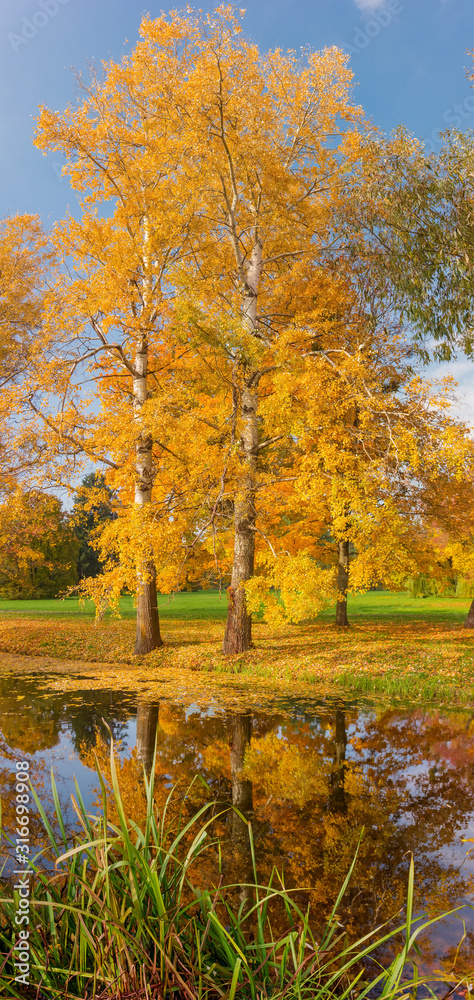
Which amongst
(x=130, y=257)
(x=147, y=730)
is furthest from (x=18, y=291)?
(x=147, y=730)

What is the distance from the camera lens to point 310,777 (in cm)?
624

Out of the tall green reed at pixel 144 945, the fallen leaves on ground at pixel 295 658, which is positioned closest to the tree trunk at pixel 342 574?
the fallen leaves on ground at pixel 295 658

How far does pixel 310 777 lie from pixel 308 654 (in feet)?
25.4

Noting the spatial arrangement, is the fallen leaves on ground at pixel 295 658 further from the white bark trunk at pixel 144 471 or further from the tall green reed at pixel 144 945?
the tall green reed at pixel 144 945

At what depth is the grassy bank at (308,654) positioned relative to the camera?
37.0ft

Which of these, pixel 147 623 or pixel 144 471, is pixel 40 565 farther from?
pixel 144 471

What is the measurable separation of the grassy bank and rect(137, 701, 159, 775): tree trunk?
2763 millimetres

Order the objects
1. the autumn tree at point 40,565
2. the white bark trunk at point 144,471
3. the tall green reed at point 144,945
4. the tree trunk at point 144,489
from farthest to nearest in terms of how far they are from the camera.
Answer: the autumn tree at point 40,565 → the tree trunk at point 144,489 → the white bark trunk at point 144,471 → the tall green reed at point 144,945

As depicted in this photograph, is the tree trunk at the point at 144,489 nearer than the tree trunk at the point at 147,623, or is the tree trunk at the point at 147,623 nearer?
the tree trunk at the point at 144,489

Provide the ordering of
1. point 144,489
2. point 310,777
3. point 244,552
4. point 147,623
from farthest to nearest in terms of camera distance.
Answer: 1. point 147,623
2. point 144,489
3. point 244,552
4. point 310,777

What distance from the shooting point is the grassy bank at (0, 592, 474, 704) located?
11.3 meters

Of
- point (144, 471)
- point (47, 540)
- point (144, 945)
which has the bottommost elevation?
point (144, 945)

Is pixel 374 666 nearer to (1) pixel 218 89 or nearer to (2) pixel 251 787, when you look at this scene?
(2) pixel 251 787

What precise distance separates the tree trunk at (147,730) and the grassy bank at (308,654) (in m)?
2.76
